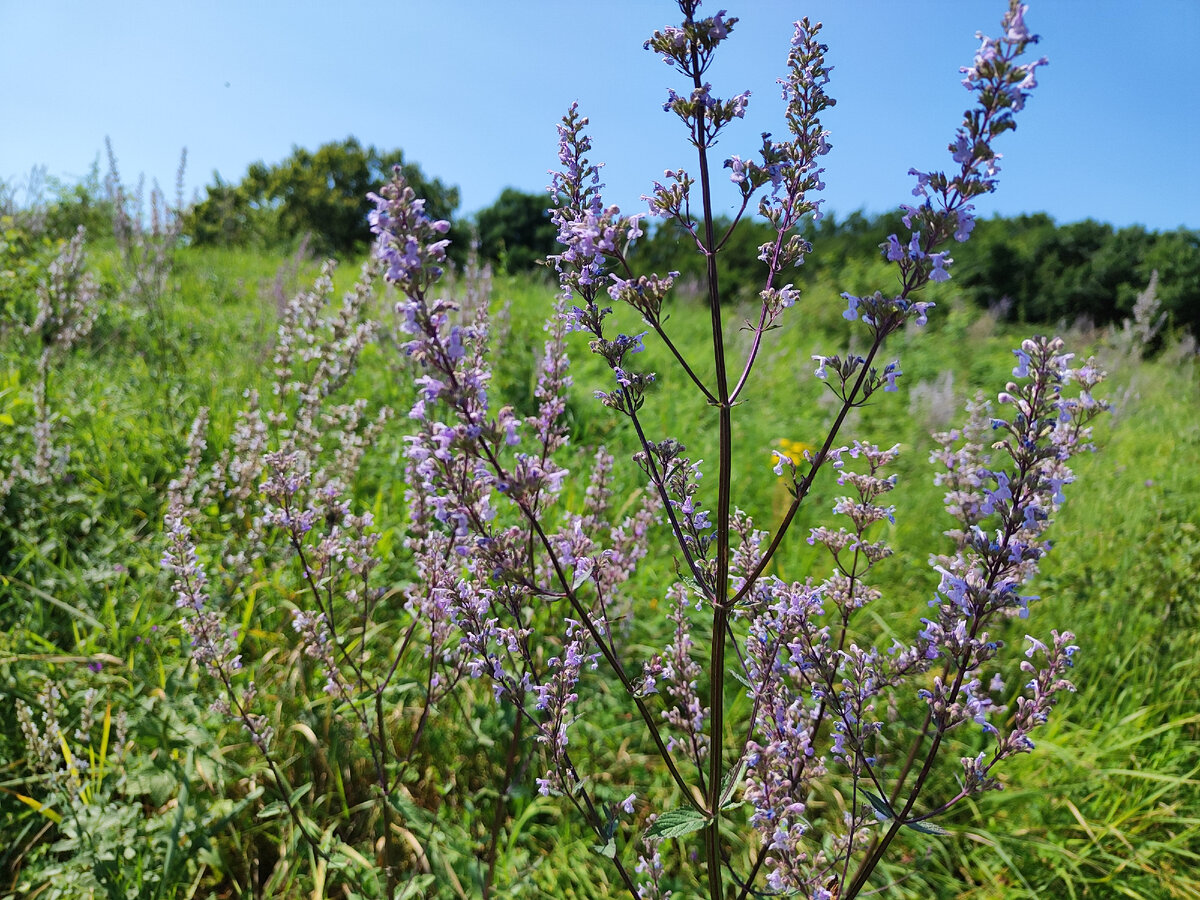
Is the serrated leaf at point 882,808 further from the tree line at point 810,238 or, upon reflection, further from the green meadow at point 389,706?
the tree line at point 810,238

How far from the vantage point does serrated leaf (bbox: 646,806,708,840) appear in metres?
1.46

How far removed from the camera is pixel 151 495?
489cm

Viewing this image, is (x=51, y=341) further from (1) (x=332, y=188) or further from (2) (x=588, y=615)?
(1) (x=332, y=188)

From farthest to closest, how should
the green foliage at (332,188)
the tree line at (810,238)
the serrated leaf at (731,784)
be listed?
the green foliage at (332,188), the tree line at (810,238), the serrated leaf at (731,784)

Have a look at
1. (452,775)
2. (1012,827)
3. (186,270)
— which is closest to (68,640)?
(452,775)

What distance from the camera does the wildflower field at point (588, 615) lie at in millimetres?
1581

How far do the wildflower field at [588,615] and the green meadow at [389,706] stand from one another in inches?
1.2

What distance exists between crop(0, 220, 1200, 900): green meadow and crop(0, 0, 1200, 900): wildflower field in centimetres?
3

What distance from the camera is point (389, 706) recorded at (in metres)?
3.34

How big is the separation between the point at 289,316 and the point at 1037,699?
407 cm

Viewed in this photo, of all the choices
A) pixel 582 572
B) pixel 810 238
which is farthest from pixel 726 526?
pixel 810 238

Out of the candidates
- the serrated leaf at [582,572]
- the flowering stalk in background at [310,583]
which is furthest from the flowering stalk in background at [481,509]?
the flowering stalk in background at [310,583]

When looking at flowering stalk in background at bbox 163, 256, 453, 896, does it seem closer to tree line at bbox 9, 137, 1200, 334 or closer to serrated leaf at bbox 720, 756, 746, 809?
serrated leaf at bbox 720, 756, 746, 809

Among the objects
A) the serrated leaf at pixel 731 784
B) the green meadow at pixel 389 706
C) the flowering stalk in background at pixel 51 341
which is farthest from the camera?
the flowering stalk in background at pixel 51 341
